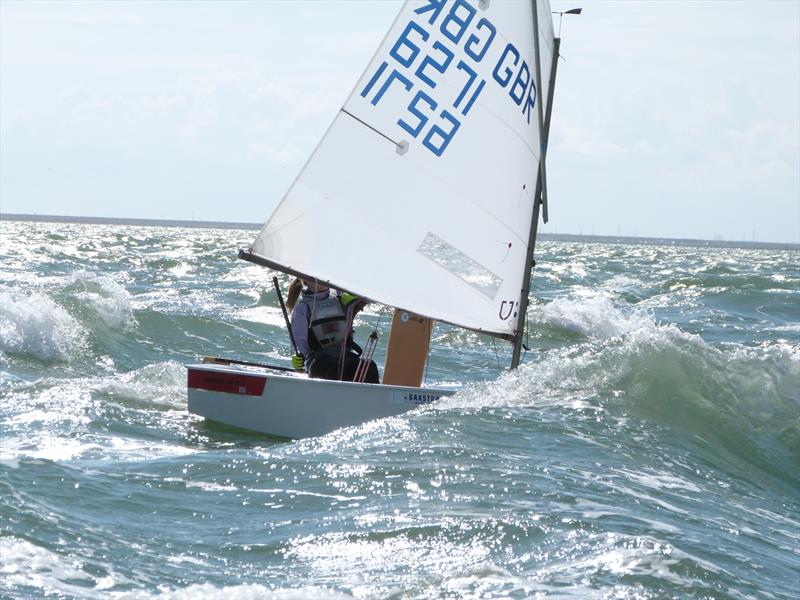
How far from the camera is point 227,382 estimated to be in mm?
8773

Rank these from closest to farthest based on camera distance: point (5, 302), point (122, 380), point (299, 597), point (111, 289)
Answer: point (299, 597) → point (122, 380) → point (5, 302) → point (111, 289)

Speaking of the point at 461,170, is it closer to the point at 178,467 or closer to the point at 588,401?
the point at 588,401

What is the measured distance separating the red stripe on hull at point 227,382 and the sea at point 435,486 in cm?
29

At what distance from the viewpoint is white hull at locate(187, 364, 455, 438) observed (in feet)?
27.7

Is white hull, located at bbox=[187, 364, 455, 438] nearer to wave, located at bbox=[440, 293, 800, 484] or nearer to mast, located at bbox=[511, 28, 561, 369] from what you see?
wave, located at bbox=[440, 293, 800, 484]

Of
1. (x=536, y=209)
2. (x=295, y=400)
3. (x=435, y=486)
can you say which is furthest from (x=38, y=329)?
(x=435, y=486)

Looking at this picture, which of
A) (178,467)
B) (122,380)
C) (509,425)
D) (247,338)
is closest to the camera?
(178,467)

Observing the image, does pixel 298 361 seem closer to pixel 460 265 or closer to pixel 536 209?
pixel 460 265

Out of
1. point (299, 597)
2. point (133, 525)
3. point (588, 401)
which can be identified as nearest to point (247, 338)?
point (588, 401)

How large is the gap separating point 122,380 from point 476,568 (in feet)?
21.2

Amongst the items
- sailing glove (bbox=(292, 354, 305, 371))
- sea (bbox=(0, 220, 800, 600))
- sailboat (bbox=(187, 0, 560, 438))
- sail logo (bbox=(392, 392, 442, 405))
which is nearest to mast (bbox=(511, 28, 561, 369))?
sailboat (bbox=(187, 0, 560, 438))

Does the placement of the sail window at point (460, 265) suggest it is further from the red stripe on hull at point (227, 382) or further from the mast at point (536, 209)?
the red stripe on hull at point (227, 382)

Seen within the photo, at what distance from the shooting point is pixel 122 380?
436 inches

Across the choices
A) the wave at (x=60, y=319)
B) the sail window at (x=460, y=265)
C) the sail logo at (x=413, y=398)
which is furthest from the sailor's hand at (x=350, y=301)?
the wave at (x=60, y=319)
